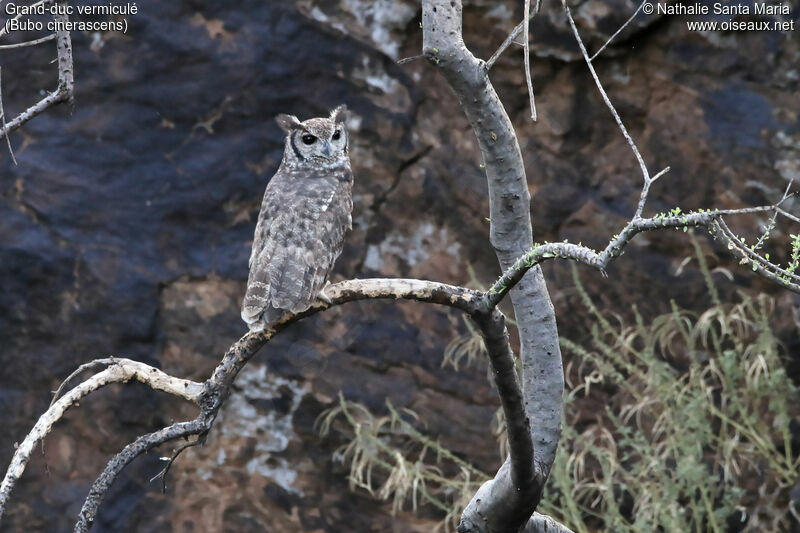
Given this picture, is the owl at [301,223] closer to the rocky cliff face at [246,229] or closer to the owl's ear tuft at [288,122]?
the owl's ear tuft at [288,122]

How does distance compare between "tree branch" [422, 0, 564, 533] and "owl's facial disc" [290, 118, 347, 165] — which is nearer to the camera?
"tree branch" [422, 0, 564, 533]

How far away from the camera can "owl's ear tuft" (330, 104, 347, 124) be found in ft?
12.7

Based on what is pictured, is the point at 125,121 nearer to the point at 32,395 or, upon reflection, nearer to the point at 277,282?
the point at 32,395

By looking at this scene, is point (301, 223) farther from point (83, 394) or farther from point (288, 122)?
point (83, 394)

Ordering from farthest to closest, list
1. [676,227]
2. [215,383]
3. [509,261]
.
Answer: [509,261] → [215,383] → [676,227]

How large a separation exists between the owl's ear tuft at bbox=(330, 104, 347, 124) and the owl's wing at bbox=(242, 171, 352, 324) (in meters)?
0.30

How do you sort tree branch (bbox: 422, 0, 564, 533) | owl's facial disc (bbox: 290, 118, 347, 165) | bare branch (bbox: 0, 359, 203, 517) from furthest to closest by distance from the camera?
owl's facial disc (bbox: 290, 118, 347, 165), tree branch (bbox: 422, 0, 564, 533), bare branch (bbox: 0, 359, 203, 517)

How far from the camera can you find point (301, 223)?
3443 mm

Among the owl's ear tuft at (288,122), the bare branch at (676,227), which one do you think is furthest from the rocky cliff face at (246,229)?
the bare branch at (676,227)

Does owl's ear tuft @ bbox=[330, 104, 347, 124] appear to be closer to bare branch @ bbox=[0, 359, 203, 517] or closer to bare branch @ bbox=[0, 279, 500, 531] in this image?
bare branch @ bbox=[0, 279, 500, 531]

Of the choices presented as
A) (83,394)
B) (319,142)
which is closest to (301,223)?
(319,142)

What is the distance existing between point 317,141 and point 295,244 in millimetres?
644

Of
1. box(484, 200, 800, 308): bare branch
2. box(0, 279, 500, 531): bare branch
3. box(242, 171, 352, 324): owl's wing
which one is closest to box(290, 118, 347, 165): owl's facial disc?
box(242, 171, 352, 324): owl's wing

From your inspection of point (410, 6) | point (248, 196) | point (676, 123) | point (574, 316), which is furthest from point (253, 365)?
point (676, 123)
